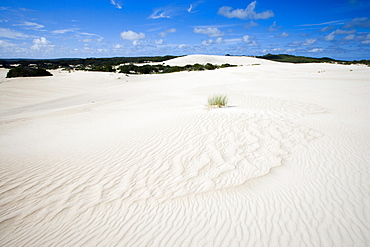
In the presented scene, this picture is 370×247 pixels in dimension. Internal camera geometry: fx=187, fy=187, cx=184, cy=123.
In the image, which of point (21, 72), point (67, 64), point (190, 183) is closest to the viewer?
point (190, 183)

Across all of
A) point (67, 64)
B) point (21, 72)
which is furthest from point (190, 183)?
point (67, 64)

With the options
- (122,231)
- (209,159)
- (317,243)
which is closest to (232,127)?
(209,159)

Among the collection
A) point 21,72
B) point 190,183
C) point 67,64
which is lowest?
point 190,183

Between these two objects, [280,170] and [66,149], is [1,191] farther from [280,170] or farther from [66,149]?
[280,170]

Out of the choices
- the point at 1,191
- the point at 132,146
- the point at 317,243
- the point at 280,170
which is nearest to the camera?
the point at 317,243

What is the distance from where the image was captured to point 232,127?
5.59 meters

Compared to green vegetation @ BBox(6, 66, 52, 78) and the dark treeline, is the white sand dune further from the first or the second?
the dark treeline

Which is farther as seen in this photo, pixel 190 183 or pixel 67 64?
pixel 67 64

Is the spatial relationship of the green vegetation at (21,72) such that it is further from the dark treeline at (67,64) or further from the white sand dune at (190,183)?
the white sand dune at (190,183)

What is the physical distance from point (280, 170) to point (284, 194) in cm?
75

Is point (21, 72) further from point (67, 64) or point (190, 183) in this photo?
point (67, 64)

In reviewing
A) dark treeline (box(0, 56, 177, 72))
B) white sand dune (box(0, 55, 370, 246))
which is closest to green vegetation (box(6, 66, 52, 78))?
dark treeline (box(0, 56, 177, 72))

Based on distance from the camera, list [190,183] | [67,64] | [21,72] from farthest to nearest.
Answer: [67,64] → [21,72] → [190,183]

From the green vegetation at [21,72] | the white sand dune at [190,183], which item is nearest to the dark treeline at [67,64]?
the green vegetation at [21,72]
